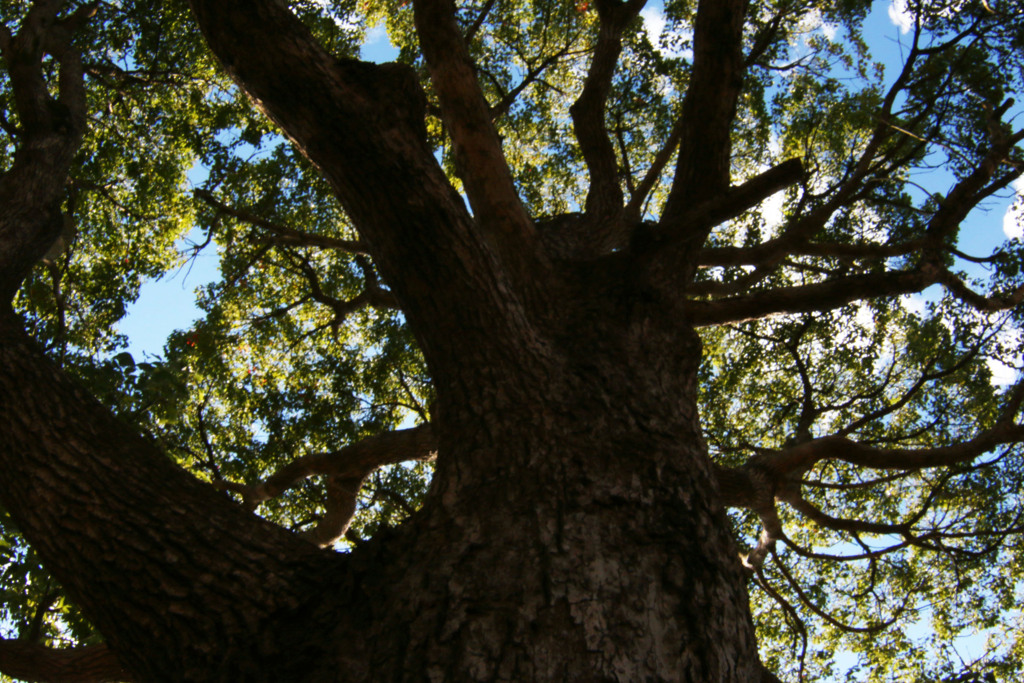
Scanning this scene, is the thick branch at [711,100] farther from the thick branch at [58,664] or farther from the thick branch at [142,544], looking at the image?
the thick branch at [58,664]

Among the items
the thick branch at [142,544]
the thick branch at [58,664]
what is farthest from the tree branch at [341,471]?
the thick branch at [142,544]

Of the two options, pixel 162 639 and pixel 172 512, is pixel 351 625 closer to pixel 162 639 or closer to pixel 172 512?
pixel 162 639

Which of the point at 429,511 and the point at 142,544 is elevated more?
the point at 429,511

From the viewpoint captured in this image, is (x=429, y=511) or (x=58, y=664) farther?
(x=58, y=664)

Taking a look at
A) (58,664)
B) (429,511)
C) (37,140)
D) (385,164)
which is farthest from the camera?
(37,140)

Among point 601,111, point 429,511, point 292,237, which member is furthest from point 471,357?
point 292,237

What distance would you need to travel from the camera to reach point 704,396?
7.88 meters

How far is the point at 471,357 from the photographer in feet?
9.37

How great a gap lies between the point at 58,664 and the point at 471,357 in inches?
91.4

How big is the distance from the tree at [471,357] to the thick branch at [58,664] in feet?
0.05

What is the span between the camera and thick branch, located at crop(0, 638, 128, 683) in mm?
3041

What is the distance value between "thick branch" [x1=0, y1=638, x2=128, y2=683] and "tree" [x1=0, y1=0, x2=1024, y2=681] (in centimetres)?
2

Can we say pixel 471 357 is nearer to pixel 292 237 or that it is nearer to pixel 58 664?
pixel 58 664

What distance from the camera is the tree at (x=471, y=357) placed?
216cm
